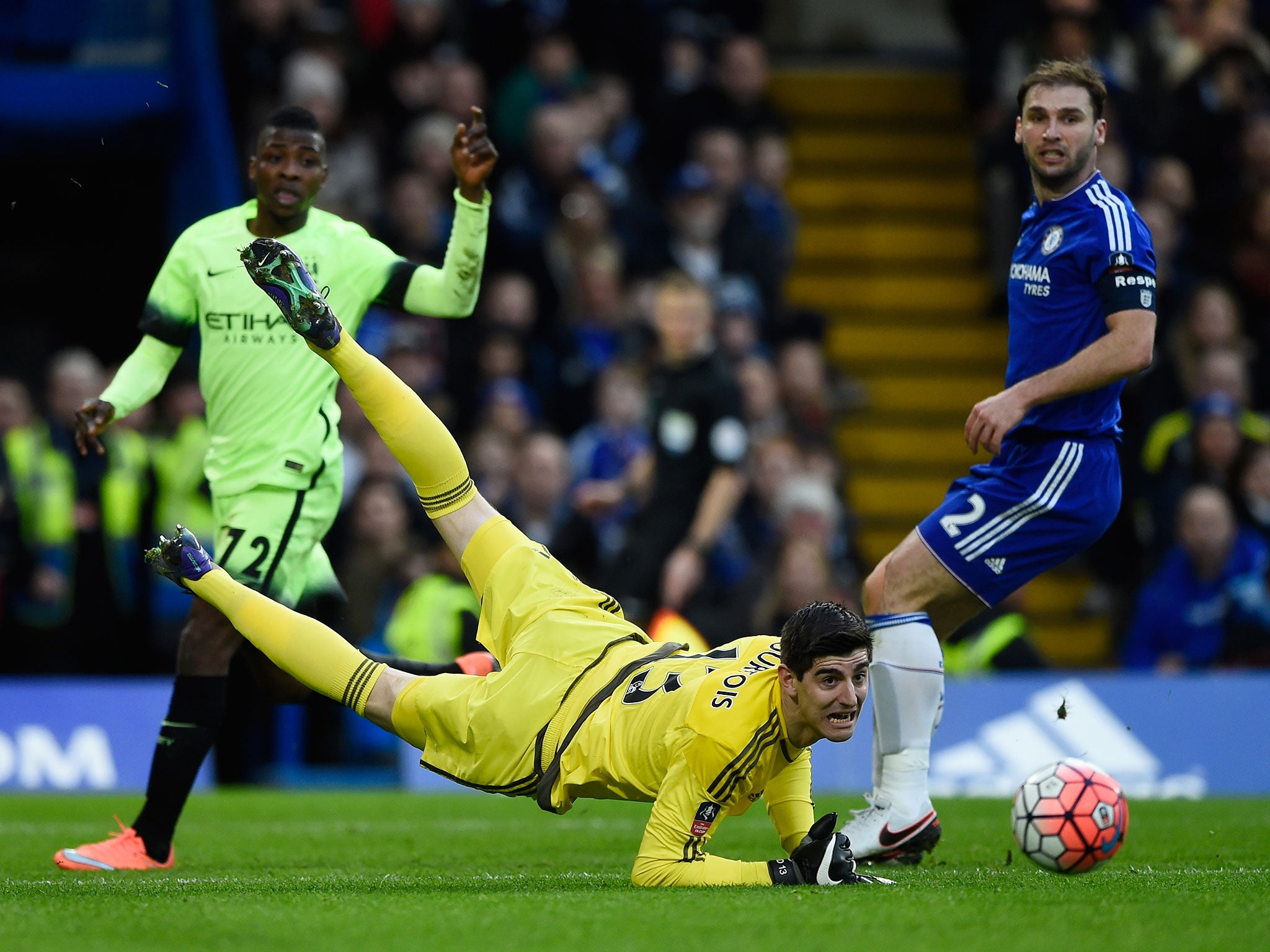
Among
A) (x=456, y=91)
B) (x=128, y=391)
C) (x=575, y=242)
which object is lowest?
(x=128, y=391)

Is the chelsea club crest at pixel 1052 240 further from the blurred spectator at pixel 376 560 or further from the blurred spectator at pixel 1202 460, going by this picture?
the blurred spectator at pixel 1202 460

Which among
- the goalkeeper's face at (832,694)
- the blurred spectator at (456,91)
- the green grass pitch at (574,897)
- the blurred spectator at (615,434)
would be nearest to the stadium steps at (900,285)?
the blurred spectator at (615,434)

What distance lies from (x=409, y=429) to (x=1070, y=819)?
221 cm

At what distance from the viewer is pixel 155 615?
10633 mm

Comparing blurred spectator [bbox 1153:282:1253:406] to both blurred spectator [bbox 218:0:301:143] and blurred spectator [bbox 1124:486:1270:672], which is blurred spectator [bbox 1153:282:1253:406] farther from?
blurred spectator [bbox 218:0:301:143]

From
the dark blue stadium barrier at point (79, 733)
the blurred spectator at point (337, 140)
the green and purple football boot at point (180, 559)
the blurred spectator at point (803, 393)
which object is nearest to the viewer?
the green and purple football boot at point (180, 559)

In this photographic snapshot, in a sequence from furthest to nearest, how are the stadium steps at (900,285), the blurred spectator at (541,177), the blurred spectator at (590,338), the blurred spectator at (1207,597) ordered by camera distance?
1. the stadium steps at (900,285)
2. the blurred spectator at (541,177)
3. the blurred spectator at (590,338)
4. the blurred spectator at (1207,597)

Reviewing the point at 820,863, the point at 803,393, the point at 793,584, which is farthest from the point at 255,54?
the point at 820,863

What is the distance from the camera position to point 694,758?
4.75m

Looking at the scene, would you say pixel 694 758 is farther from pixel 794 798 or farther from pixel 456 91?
pixel 456 91

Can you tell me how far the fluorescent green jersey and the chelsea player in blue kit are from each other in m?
1.83

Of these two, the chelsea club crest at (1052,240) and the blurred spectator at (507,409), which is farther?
the blurred spectator at (507,409)

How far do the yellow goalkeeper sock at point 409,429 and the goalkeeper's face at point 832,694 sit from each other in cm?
130

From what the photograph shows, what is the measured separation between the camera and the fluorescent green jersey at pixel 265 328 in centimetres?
603
